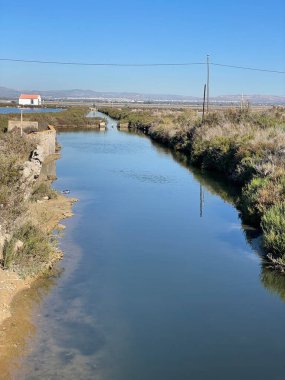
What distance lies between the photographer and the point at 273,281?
40.0 ft

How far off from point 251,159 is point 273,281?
493 inches

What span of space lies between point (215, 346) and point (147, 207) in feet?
38.9

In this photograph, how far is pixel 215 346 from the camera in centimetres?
886

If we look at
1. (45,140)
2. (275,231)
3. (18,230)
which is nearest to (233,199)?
(275,231)

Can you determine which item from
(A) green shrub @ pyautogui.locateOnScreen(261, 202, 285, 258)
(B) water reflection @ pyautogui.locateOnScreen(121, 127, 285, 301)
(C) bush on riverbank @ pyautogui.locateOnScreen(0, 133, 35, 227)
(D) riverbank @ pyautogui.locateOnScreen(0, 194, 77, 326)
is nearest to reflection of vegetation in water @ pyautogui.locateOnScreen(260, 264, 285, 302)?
(B) water reflection @ pyautogui.locateOnScreen(121, 127, 285, 301)

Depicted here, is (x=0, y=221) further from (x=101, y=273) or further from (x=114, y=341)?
(x=114, y=341)

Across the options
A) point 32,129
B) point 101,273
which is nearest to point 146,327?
point 101,273

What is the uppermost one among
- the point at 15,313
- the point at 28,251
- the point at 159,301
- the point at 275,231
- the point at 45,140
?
the point at 45,140

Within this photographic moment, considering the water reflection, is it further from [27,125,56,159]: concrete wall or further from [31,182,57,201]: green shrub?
[27,125,56,159]: concrete wall

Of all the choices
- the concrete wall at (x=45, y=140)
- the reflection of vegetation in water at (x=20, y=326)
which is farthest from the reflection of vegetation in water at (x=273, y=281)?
the concrete wall at (x=45, y=140)

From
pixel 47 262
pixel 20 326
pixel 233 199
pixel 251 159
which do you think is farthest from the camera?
pixel 251 159

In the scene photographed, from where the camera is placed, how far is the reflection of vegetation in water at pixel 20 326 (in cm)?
791

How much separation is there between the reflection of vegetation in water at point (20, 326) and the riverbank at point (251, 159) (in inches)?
218

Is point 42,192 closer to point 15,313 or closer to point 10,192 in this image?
point 10,192
